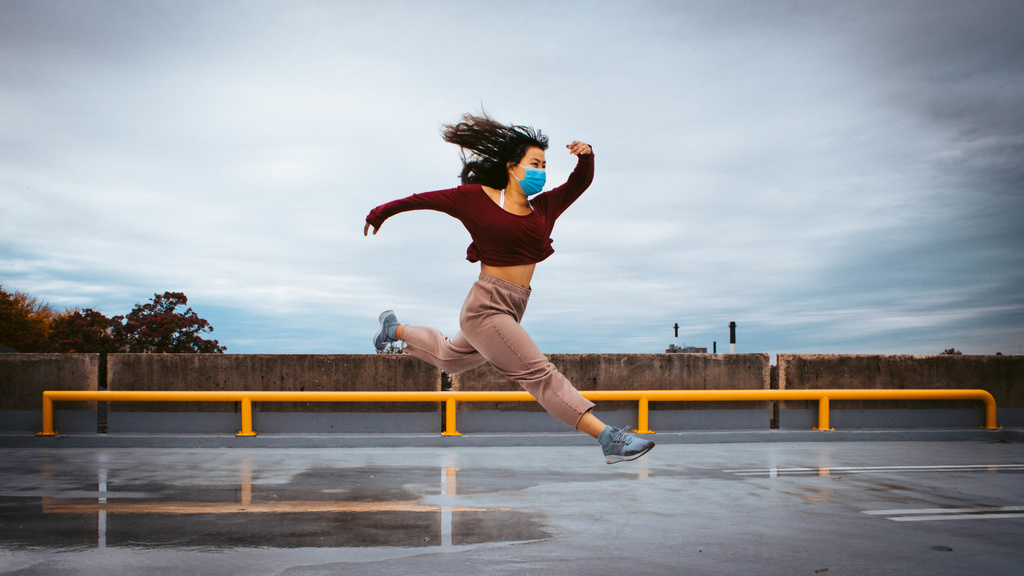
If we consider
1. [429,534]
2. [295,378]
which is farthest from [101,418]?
[429,534]

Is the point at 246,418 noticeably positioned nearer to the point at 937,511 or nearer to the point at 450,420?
the point at 450,420

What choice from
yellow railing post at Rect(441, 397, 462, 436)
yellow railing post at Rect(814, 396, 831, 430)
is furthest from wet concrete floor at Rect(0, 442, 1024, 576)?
yellow railing post at Rect(814, 396, 831, 430)

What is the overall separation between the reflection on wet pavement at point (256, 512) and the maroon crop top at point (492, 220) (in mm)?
1700

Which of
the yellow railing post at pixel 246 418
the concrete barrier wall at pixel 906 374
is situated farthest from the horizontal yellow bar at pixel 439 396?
the concrete barrier wall at pixel 906 374

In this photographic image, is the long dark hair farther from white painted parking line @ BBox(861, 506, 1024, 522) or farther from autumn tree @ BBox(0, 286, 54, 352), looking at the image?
autumn tree @ BBox(0, 286, 54, 352)

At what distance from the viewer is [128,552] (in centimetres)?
396

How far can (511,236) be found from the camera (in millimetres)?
3572

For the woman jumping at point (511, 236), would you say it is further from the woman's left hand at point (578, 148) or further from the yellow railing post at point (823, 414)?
the yellow railing post at point (823, 414)

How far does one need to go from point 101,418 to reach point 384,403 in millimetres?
3877

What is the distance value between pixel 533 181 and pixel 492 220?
0.97ft

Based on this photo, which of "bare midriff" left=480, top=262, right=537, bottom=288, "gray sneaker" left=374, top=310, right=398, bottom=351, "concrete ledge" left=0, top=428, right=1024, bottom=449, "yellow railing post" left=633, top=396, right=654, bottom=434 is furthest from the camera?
"yellow railing post" left=633, top=396, right=654, bottom=434

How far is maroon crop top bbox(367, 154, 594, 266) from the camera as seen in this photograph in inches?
140

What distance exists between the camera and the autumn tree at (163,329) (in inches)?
1540

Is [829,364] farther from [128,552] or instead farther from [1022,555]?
[128,552]
